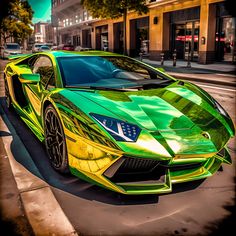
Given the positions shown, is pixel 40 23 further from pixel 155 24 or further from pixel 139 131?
pixel 139 131

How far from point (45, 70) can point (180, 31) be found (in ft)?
66.8

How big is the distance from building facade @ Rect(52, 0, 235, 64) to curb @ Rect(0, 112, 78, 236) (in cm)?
1353

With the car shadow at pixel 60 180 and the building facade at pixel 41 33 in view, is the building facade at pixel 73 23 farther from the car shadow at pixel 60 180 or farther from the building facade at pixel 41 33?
the building facade at pixel 41 33

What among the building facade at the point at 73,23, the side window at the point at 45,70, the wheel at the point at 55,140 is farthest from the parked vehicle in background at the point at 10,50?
the wheel at the point at 55,140

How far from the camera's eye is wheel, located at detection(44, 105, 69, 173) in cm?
286

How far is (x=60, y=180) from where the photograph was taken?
2971 mm

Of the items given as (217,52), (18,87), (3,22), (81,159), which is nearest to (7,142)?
(18,87)

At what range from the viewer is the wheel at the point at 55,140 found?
286 centimetres

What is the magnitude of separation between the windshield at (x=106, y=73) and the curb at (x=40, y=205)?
3.53 feet

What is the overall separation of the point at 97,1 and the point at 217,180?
69.4 ft

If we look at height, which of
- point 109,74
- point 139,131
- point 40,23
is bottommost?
point 139,131

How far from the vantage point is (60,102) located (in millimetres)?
2914

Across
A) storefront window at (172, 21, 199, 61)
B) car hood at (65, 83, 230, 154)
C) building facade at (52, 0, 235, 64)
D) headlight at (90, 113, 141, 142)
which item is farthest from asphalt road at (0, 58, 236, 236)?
storefront window at (172, 21, 199, 61)

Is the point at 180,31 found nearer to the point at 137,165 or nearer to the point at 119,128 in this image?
the point at 119,128
